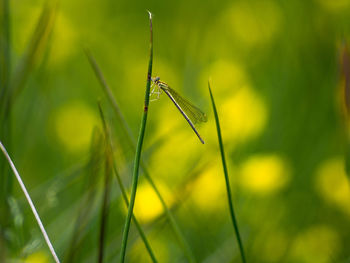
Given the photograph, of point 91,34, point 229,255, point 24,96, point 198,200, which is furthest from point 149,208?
point 91,34

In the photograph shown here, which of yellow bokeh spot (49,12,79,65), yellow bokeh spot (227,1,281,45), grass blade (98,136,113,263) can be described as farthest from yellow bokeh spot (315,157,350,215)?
yellow bokeh spot (49,12,79,65)

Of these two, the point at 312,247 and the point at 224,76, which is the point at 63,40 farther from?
the point at 312,247

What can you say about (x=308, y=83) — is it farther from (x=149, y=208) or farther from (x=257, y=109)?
(x=149, y=208)

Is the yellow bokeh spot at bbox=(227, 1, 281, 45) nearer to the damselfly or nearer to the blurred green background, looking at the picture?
the blurred green background

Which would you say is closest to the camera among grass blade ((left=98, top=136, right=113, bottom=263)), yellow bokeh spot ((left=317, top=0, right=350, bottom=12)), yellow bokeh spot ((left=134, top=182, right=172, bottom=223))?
grass blade ((left=98, top=136, right=113, bottom=263))

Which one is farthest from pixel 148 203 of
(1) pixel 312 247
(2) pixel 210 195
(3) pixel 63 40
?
(3) pixel 63 40

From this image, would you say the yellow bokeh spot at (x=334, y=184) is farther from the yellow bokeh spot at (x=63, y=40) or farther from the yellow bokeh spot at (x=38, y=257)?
the yellow bokeh spot at (x=63, y=40)
